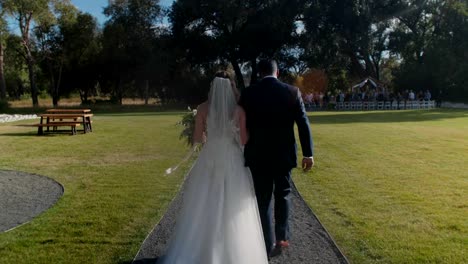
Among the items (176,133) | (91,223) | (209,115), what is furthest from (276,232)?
(176,133)

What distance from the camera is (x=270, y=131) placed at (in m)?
4.93

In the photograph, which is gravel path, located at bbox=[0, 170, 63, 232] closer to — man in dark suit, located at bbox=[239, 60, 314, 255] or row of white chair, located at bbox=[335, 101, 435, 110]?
man in dark suit, located at bbox=[239, 60, 314, 255]

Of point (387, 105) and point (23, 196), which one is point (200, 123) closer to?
point (23, 196)

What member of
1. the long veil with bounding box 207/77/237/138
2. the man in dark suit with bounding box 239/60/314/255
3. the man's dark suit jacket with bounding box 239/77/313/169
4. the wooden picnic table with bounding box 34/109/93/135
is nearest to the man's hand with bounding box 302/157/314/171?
the man in dark suit with bounding box 239/60/314/255

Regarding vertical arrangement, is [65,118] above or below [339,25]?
below

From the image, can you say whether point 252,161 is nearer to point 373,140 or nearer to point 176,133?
point 373,140

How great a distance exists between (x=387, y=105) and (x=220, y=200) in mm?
42448

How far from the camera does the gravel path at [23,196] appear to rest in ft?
22.3

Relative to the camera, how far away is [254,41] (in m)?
46.9

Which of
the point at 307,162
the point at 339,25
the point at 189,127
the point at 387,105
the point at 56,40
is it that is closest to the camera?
the point at 307,162

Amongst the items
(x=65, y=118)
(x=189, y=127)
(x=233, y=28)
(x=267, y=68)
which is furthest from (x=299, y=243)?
(x=233, y=28)

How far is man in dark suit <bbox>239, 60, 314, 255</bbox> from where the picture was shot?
16.0 feet

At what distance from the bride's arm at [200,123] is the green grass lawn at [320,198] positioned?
4.80ft

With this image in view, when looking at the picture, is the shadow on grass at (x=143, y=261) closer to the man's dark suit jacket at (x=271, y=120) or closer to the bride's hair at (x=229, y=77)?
the man's dark suit jacket at (x=271, y=120)
